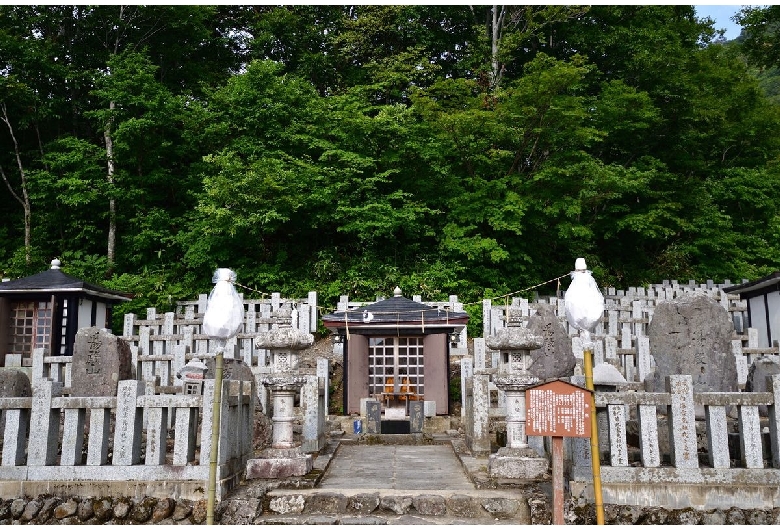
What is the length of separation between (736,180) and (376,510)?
2418 centimetres

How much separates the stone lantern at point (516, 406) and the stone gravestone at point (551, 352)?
3.24 m

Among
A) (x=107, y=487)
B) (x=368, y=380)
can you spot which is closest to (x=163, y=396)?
(x=107, y=487)

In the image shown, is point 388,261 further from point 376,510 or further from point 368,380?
point 376,510

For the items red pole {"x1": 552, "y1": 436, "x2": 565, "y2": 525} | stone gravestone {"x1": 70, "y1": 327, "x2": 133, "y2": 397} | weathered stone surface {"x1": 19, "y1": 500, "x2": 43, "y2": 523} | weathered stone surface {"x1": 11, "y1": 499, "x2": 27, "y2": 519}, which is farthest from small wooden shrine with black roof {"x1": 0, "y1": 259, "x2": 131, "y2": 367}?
red pole {"x1": 552, "y1": 436, "x2": 565, "y2": 525}

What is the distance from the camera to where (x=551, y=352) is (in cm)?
1117

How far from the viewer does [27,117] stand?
22.9 m

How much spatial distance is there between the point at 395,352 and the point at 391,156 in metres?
9.88

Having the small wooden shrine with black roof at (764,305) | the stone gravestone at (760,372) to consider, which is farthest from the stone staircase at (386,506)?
the small wooden shrine with black roof at (764,305)

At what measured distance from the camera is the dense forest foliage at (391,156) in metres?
20.6

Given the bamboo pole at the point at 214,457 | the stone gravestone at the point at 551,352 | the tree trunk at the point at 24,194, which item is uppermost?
the tree trunk at the point at 24,194

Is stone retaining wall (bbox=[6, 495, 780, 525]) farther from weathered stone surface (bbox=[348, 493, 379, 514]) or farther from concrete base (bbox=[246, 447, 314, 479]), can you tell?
concrete base (bbox=[246, 447, 314, 479])

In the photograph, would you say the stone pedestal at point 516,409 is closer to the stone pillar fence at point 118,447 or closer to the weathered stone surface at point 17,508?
the stone pillar fence at point 118,447

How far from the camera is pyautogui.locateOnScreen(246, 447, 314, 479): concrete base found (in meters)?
7.27

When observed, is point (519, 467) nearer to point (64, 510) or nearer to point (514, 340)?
point (514, 340)
